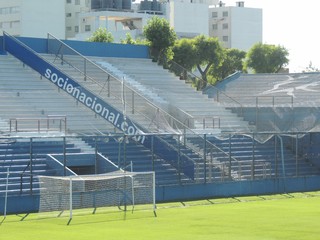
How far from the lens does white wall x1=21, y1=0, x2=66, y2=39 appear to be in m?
103

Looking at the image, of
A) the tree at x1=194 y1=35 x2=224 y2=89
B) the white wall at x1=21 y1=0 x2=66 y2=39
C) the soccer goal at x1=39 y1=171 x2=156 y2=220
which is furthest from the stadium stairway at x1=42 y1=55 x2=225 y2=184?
the white wall at x1=21 y1=0 x2=66 y2=39

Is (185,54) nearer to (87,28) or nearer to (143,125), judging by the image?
(143,125)

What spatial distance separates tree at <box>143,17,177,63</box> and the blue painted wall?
3.18 meters

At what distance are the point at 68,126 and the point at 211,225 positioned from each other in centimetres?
1529

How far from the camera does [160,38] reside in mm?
54844

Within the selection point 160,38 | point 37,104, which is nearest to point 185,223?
point 37,104

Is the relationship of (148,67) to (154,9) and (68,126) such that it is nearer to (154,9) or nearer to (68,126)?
(68,126)

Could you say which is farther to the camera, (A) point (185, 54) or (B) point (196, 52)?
(B) point (196, 52)

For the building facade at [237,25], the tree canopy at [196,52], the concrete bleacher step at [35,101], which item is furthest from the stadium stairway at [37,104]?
the building facade at [237,25]

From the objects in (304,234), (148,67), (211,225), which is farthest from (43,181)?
(148,67)

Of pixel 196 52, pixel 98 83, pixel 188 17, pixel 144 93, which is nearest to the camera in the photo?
pixel 98 83

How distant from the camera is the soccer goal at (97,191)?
1104 inches

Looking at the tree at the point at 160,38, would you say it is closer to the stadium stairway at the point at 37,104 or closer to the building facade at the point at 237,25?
the stadium stairway at the point at 37,104

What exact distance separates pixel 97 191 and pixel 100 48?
2077 centimetres
